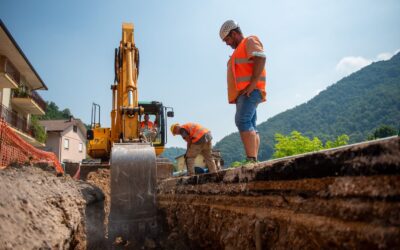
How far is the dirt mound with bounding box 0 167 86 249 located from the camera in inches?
73.0

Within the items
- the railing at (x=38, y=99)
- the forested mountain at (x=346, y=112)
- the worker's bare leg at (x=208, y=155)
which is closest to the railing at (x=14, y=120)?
the railing at (x=38, y=99)

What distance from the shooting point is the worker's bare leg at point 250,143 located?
390 cm

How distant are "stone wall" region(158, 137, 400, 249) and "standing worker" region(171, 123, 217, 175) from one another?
374cm

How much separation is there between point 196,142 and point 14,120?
23224 mm

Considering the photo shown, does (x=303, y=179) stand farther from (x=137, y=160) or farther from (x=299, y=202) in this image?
(x=137, y=160)

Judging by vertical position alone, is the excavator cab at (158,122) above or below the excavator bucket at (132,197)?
above

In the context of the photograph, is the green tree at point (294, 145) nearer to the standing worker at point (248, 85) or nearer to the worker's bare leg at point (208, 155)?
the worker's bare leg at point (208, 155)

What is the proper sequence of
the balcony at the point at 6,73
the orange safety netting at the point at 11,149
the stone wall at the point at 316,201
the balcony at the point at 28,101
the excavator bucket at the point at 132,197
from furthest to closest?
the balcony at the point at 28,101, the balcony at the point at 6,73, the orange safety netting at the point at 11,149, the excavator bucket at the point at 132,197, the stone wall at the point at 316,201

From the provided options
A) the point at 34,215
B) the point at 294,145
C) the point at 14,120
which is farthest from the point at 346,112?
the point at 34,215

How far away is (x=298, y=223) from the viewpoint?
66.9 inches

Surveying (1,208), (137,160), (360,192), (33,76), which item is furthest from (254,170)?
(33,76)

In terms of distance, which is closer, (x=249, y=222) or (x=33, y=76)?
(x=249, y=222)

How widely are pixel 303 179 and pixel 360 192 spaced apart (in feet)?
1.28

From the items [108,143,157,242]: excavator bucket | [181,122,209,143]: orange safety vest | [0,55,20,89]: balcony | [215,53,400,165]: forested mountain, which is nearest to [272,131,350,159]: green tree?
[0,55,20,89]: balcony
